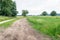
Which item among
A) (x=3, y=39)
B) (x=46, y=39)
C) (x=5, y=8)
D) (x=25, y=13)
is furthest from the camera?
(x=25, y=13)

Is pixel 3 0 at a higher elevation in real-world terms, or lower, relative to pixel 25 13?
higher

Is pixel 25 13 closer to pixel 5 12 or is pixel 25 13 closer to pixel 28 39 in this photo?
pixel 5 12

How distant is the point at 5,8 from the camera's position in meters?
81.7

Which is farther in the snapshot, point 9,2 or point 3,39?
point 9,2

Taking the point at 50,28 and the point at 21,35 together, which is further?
the point at 50,28

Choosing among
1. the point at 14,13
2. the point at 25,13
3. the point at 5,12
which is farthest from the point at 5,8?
the point at 25,13

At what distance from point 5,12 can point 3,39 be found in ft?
241

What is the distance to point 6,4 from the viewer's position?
84375mm

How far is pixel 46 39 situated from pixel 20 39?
1.69m

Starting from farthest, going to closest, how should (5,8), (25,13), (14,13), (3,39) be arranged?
(25,13)
(14,13)
(5,8)
(3,39)

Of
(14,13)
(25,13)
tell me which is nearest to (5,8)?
(14,13)

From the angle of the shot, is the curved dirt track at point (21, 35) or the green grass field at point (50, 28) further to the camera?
the green grass field at point (50, 28)

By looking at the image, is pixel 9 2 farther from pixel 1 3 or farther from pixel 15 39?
pixel 15 39

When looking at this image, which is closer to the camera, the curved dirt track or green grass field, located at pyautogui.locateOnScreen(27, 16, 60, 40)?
the curved dirt track
